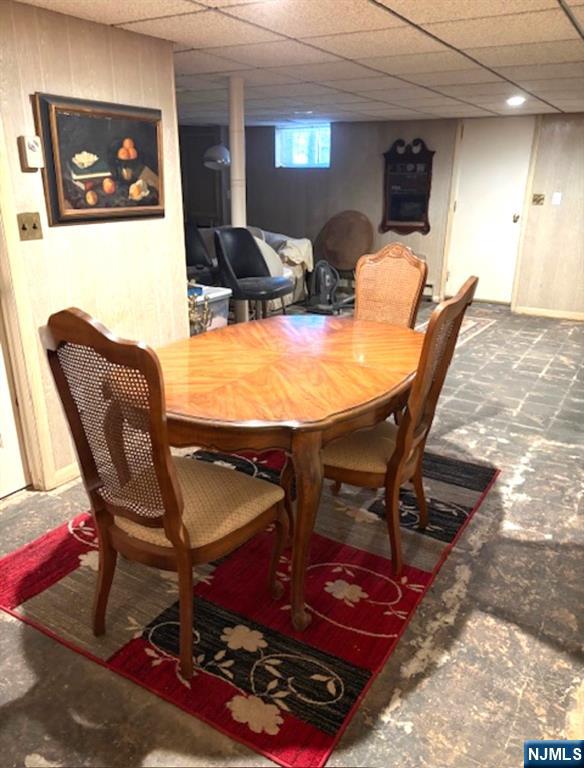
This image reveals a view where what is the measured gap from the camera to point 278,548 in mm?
2053

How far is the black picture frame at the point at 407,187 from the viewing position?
712 centimetres

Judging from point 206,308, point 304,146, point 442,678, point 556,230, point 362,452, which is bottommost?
point 442,678

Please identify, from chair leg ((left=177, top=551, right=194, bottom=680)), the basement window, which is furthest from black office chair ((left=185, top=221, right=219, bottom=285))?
chair leg ((left=177, top=551, right=194, bottom=680))

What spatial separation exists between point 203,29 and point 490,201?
5.08 metres

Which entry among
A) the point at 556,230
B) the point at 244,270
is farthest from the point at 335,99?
the point at 556,230

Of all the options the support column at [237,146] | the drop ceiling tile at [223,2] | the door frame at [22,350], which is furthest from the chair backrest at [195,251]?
the drop ceiling tile at [223,2]

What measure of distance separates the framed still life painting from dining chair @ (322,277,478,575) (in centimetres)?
161

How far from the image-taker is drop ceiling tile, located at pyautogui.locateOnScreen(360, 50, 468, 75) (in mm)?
3197

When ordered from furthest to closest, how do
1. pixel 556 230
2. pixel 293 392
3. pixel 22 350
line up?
1. pixel 556 230
2. pixel 22 350
3. pixel 293 392

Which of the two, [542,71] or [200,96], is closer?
[542,71]

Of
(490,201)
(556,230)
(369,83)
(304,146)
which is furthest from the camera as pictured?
(304,146)

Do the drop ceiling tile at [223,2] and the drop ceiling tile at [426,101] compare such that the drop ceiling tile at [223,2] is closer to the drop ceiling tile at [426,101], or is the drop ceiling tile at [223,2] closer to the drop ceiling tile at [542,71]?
the drop ceiling tile at [542,71]

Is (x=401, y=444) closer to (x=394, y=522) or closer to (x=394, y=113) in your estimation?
(x=394, y=522)

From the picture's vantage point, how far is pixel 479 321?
6352 mm
